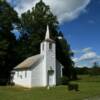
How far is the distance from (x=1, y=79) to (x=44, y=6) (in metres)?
23.2

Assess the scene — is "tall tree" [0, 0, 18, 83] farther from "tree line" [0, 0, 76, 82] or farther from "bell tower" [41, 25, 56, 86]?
"bell tower" [41, 25, 56, 86]

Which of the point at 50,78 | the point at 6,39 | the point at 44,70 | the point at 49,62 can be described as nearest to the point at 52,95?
the point at 44,70

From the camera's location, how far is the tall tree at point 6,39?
175 ft

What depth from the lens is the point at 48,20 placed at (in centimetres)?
6744

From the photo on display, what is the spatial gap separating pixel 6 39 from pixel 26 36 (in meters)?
14.9

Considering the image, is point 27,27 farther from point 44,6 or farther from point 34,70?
point 34,70

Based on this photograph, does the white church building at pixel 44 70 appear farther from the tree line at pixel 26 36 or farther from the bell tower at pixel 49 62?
the tree line at pixel 26 36

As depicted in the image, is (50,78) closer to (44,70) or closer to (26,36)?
(44,70)

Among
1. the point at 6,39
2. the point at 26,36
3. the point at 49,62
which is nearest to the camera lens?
the point at 49,62

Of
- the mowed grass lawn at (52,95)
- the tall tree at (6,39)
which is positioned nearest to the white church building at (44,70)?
the mowed grass lawn at (52,95)

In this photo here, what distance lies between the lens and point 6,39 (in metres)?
56.0

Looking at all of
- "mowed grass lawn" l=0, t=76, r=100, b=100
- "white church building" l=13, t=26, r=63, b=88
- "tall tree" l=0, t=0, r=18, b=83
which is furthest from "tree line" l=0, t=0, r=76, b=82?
"mowed grass lawn" l=0, t=76, r=100, b=100

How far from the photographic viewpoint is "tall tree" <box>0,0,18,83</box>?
175ft

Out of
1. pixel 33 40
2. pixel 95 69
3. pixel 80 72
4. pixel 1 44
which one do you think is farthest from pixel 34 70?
pixel 80 72
